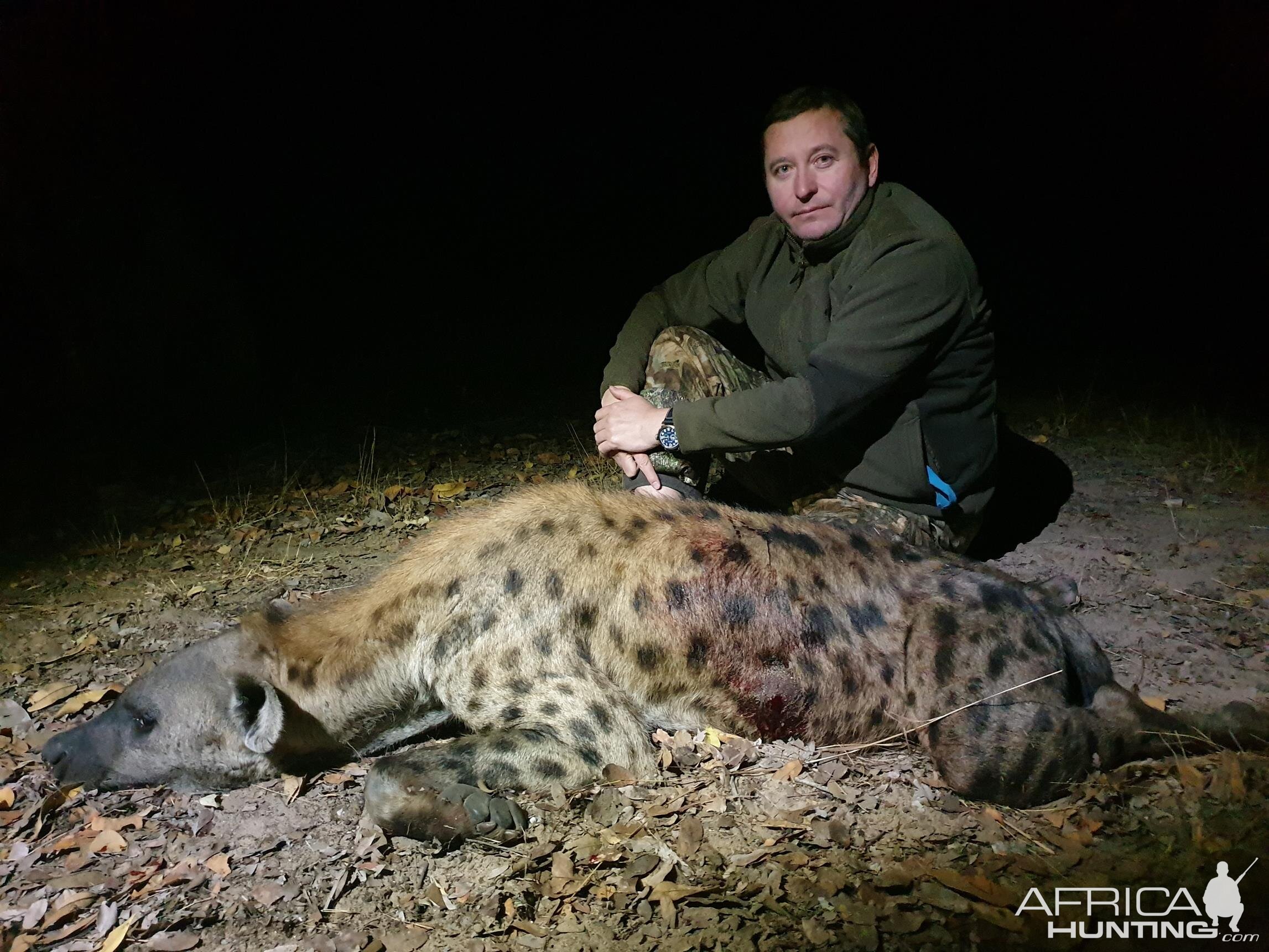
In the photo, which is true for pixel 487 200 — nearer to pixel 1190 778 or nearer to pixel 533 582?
pixel 533 582

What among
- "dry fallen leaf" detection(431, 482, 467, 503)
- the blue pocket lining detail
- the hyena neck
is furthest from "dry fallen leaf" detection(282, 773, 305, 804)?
the blue pocket lining detail

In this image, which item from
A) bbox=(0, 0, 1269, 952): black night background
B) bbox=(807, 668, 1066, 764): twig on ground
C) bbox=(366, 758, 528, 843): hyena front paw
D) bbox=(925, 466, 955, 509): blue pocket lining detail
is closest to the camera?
bbox=(0, 0, 1269, 952): black night background

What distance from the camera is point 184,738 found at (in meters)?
2.22

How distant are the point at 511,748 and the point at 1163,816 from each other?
1390 millimetres

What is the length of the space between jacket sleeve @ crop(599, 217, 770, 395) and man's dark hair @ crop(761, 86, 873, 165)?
0.49m

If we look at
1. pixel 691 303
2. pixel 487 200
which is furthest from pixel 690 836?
Result: pixel 487 200

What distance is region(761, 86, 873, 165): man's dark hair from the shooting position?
102 inches

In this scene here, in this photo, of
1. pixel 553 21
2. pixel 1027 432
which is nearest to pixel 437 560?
pixel 1027 432

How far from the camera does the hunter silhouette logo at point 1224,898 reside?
67.2 inches

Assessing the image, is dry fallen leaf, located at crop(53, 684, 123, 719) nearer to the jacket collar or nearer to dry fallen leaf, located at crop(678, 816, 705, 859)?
dry fallen leaf, located at crop(678, 816, 705, 859)

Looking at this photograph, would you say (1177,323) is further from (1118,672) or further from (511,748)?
(511,748)

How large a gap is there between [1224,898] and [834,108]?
202cm

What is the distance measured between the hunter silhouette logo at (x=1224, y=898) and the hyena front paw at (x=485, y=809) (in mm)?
1321

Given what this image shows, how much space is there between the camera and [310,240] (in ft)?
29.2
